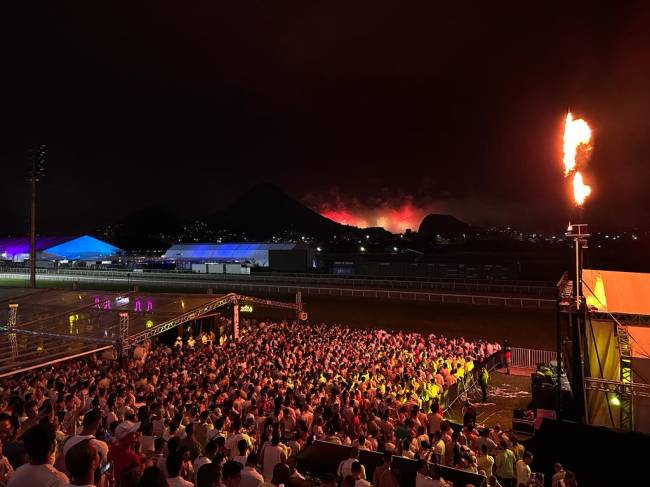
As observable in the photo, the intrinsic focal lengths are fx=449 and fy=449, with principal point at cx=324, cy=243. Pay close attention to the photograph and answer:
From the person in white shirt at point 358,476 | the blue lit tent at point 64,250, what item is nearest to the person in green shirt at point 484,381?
the person in white shirt at point 358,476

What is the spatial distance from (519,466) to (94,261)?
6535 cm

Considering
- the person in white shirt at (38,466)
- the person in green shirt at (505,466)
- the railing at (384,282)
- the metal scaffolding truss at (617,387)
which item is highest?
the person in white shirt at (38,466)

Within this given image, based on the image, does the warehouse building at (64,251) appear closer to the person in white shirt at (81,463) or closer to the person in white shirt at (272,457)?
the person in white shirt at (272,457)

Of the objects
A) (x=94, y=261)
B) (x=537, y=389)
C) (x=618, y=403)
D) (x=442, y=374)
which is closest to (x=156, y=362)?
(x=442, y=374)

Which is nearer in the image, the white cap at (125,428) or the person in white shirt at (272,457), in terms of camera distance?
the person in white shirt at (272,457)

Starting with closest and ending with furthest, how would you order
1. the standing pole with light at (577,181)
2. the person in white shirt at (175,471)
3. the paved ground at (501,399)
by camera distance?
the person in white shirt at (175,471)
the standing pole with light at (577,181)
the paved ground at (501,399)

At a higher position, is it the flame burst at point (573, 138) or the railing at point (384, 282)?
the flame burst at point (573, 138)

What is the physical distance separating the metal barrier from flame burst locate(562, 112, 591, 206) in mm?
9355

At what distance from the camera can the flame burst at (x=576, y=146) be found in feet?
36.7

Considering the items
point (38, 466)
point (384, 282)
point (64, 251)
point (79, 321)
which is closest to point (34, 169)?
point (79, 321)

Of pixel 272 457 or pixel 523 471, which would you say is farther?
pixel 523 471

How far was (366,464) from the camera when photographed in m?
7.00

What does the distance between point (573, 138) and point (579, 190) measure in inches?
53.6

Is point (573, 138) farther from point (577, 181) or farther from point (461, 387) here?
point (461, 387)
